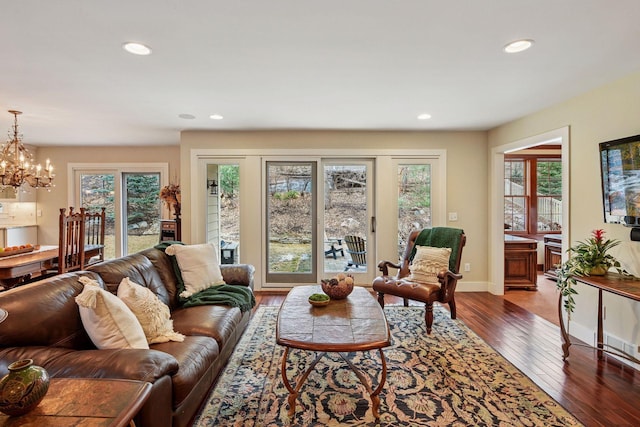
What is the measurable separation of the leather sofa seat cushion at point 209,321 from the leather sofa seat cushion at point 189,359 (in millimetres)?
97

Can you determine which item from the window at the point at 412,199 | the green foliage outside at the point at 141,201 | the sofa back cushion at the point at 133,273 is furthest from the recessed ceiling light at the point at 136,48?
the green foliage outside at the point at 141,201

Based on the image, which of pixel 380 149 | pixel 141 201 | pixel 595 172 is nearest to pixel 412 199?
pixel 380 149

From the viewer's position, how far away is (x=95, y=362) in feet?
4.97

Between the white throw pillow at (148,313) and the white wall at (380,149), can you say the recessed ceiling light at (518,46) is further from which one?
the white throw pillow at (148,313)

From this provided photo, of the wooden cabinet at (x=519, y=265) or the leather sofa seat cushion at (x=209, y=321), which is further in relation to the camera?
the wooden cabinet at (x=519, y=265)

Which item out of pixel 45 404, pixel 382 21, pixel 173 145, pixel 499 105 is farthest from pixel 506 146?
pixel 173 145

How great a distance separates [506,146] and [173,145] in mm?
5680

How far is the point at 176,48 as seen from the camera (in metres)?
2.29

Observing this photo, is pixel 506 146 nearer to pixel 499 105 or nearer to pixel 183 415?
pixel 499 105

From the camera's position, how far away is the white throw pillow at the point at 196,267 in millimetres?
3029

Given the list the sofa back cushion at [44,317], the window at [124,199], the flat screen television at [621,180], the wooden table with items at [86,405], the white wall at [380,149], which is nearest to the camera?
the wooden table with items at [86,405]

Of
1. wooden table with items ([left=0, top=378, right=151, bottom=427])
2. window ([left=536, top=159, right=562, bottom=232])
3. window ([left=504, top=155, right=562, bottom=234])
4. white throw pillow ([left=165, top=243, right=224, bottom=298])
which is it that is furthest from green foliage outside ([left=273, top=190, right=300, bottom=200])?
window ([left=536, top=159, right=562, bottom=232])

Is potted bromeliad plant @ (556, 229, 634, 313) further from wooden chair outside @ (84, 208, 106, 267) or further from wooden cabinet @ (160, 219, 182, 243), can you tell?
wooden chair outside @ (84, 208, 106, 267)

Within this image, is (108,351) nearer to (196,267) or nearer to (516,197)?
(196,267)
